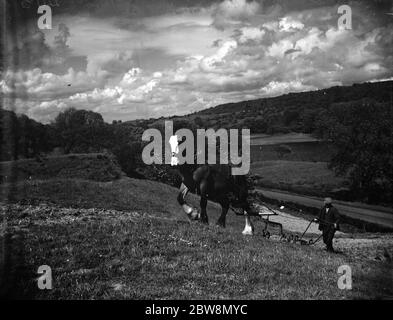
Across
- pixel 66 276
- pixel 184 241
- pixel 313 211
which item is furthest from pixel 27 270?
pixel 313 211

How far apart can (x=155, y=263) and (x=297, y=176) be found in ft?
135

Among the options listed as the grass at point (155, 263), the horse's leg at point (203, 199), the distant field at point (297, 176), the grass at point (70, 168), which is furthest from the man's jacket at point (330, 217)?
the distant field at point (297, 176)

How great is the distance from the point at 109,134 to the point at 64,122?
38.9ft

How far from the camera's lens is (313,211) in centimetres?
4594

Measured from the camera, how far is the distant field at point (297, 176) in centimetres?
5041

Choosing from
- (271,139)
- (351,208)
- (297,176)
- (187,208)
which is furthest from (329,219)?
(351,208)

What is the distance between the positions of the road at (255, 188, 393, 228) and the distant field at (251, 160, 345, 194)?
1059mm

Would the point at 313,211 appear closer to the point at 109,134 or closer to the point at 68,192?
the point at 68,192

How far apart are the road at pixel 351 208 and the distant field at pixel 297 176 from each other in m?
1.06

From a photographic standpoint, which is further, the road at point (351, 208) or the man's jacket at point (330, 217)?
the road at point (351, 208)

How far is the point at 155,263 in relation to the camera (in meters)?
12.3

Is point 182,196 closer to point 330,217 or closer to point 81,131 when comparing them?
point 330,217

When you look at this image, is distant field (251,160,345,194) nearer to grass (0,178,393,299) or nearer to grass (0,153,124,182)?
grass (0,153,124,182)

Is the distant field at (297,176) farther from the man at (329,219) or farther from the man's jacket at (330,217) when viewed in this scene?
the man's jacket at (330,217)
